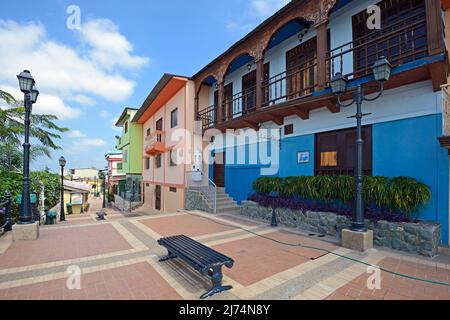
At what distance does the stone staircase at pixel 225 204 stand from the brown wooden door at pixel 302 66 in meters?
5.52

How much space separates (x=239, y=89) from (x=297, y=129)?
483 centimetres

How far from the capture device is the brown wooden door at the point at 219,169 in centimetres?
1269

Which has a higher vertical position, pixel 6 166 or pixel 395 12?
pixel 395 12

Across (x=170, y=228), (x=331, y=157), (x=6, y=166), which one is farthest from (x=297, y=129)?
(x=6, y=166)

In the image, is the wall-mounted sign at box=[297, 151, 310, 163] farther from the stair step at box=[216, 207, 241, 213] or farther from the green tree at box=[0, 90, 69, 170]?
the green tree at box=[0, 90, 69, 170]

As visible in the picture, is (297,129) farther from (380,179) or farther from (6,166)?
(6,166)

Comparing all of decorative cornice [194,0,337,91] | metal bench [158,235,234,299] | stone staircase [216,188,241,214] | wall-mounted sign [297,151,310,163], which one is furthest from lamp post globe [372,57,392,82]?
stone staircase [216,188,241,214]

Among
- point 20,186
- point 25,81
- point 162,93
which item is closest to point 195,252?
point 25,81

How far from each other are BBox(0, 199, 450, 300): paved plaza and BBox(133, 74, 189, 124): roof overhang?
976 centimetres

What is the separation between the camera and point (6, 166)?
12.0 m

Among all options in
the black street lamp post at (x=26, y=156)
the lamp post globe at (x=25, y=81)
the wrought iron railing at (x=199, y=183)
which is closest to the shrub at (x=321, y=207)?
the wrought iron railing at (x=199, y=183)

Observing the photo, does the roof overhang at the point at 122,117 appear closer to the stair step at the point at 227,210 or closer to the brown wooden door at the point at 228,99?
the brown wooden door at the point at 228,99

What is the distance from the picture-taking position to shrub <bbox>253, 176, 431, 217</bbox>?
17.2 ft

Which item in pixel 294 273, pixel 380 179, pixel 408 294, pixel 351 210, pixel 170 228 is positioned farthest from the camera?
pixel 170 228
